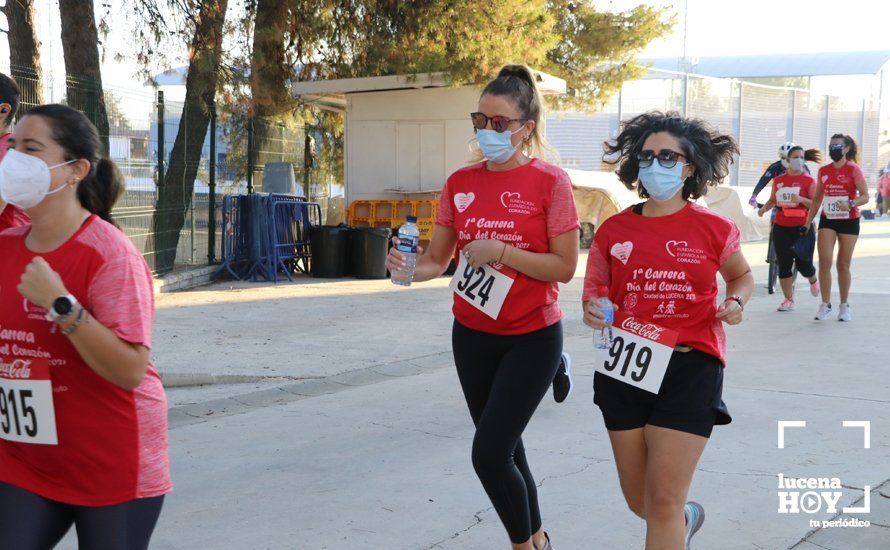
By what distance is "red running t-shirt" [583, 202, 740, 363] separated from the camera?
3.72 m

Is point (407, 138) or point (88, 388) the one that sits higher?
point (407, 138)

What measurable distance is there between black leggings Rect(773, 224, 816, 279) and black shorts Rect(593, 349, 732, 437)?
30.0 ft

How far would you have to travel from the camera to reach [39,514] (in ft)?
8.95

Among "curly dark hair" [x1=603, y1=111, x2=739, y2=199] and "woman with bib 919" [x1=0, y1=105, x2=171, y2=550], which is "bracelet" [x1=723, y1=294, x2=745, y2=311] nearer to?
"curly dark hair" [x1=603, y1=111, x2=739, y2=199]

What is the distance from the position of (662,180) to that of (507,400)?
100cm

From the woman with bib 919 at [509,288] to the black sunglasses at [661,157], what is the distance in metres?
0.31

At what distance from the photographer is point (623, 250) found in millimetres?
3818

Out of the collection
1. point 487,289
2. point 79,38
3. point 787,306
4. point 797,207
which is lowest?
point 787,306

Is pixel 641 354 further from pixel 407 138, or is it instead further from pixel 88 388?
pixel 407 138

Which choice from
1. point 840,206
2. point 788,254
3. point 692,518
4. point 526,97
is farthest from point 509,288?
point 788,254

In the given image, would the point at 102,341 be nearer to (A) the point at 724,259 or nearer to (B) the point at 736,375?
(A) the point at 724,259

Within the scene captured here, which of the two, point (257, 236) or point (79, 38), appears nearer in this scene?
point (79, 38)

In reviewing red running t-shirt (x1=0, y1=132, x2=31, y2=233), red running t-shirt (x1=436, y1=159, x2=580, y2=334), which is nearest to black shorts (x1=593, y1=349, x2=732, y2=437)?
red running t-shirt (x1=436, y1=159, x2=580, y2=334)

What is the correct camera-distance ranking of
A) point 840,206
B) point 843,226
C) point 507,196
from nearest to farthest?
1. point 507,196
2. point 840,206
3. point 843,226
